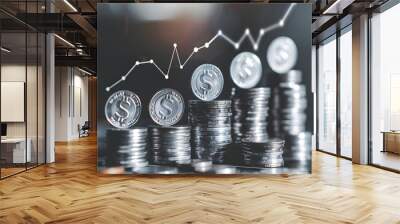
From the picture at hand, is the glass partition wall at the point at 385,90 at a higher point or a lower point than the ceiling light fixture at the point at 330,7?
lower

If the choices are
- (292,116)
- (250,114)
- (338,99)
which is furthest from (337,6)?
(338,99)

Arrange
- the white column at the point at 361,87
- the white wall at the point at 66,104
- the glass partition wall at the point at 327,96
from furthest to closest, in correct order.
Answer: the white wall at the point at 66,104, the glass partition wall at the point at 327,96, the white column at the point at 361,87

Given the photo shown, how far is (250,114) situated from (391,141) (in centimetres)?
325

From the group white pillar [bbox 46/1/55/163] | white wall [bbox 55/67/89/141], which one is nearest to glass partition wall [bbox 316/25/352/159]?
white pillar [bbox 46/1/55/163]

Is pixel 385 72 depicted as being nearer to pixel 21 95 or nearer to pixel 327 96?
pixel 327 96

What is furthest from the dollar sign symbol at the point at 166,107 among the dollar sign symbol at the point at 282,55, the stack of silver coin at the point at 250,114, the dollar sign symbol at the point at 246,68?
the dollar sign symbol at the point at 282,55

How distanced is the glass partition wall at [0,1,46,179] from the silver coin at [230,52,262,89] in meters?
3.99

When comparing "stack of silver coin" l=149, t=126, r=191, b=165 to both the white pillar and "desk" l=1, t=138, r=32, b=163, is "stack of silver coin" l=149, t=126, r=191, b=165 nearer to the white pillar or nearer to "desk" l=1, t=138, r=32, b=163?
"desk" l=1, t=138, r=32, b=163

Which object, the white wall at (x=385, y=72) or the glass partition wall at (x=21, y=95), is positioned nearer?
the glass partition wall at (x=21, y=95)

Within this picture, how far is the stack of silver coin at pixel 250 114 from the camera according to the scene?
621 centimetres

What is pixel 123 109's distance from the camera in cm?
621

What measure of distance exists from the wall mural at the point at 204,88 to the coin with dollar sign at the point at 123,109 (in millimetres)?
17

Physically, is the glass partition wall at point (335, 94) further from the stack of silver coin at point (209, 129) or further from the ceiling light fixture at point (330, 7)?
the stack of silver coin at point (209, 129)

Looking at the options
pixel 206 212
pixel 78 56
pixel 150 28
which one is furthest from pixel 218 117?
pixel 78 56
